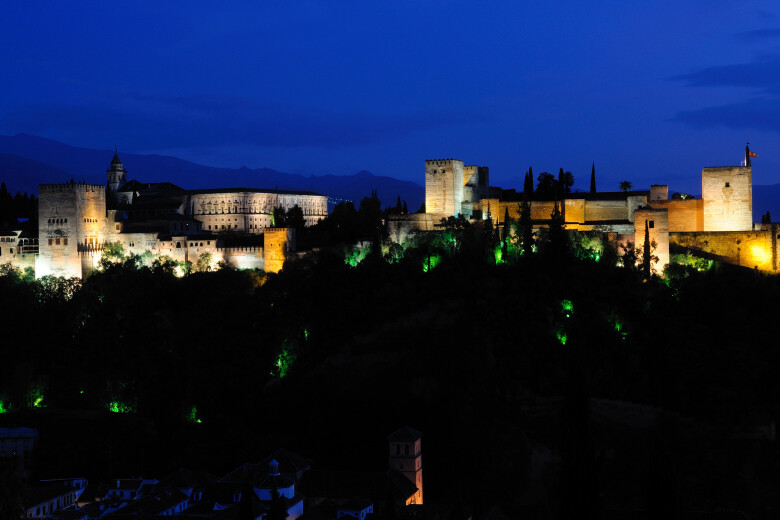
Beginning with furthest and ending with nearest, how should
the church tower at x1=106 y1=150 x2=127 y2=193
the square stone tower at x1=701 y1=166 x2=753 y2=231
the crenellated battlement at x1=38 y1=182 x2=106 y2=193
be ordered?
the church tower at x1=106 y1=150 x2=127 y2=193, the crenellated battlement at x1=38 y1=182 x2=106 y2=193, the square stone tower at x1=701 y1=166 x2=753 y2=231

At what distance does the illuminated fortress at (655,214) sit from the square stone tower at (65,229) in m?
18.3

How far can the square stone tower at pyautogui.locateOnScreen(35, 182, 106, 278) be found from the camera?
59219 mm

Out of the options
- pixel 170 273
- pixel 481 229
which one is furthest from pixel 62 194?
pixel 481 229

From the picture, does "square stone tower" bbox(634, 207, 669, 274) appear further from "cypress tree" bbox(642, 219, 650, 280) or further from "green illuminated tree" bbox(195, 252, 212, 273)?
"green illuminated tree" bbox(195, 252, 212, 273)

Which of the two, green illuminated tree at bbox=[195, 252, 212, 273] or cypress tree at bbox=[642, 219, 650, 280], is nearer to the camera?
cypress tree at bbox=[642, 219, 650, 280]

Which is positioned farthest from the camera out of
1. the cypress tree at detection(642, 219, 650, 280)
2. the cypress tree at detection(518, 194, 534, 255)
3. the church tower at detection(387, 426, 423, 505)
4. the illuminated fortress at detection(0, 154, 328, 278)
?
the illuminated fortress at detection(0, 154, 328, 278)

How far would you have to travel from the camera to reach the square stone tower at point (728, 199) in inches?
2168

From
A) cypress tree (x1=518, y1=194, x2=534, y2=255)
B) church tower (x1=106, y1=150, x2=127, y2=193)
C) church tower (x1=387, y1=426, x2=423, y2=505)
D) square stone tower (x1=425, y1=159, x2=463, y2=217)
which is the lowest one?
church tower (x1=387, y1=426, x2=423, y2=505)

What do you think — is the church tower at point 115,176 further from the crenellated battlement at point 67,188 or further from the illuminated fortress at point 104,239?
the crenellated battlement at point 67,188

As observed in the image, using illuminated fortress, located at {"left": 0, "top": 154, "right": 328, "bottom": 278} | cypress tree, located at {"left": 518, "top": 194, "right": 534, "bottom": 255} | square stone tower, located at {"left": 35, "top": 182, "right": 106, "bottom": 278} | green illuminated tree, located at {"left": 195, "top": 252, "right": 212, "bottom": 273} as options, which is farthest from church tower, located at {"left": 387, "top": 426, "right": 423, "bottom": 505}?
square stone tower, located at {"left": 35, "top": 182, "right": 106, "bottom": 278}

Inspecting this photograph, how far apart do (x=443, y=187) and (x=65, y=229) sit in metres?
22.2

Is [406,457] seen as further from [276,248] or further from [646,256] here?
[276,248]

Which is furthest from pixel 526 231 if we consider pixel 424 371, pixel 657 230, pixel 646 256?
pixel 424 371

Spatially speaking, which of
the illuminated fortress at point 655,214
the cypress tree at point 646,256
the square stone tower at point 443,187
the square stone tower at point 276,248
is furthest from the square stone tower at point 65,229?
the cypress tree at point 646,256
